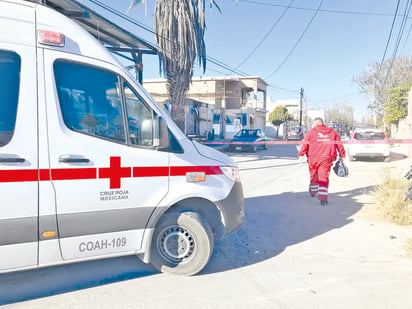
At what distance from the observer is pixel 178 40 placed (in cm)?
1288

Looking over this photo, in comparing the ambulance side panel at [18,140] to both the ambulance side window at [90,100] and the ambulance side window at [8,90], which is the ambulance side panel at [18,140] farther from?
the ambulance side window at [90,100]

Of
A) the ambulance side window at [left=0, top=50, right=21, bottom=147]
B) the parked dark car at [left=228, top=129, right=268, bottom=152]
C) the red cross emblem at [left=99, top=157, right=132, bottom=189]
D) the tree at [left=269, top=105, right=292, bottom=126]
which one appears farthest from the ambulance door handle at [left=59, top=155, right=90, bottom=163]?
the tree at [left=269, top=105, right=292, bottom=126]

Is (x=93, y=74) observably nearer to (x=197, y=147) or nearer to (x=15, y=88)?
(x=15, y=88)

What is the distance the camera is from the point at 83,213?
2.73 meters

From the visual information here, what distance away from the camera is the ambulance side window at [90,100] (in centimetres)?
271

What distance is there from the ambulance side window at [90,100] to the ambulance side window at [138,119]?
0.08 metres

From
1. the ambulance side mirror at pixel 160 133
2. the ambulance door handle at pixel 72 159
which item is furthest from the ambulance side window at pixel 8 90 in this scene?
the ambulance side mirror at pixel 160 133

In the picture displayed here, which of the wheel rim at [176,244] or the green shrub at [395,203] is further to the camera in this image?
the green shrub at [395,203]

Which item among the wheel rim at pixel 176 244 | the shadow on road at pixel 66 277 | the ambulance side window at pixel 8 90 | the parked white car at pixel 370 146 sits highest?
the ambulance side window at pixel 8 90

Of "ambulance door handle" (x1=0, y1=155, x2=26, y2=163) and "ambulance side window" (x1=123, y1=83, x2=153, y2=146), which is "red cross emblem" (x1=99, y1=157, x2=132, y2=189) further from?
"ambulance door handle" (x1=0, y1=155, x2=26, y2=163)

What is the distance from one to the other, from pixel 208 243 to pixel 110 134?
1588 mm

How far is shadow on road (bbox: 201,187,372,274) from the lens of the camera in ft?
12.6

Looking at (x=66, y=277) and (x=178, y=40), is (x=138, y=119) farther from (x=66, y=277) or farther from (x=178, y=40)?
(x=178, y=40)

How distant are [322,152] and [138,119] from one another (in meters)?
4.38
